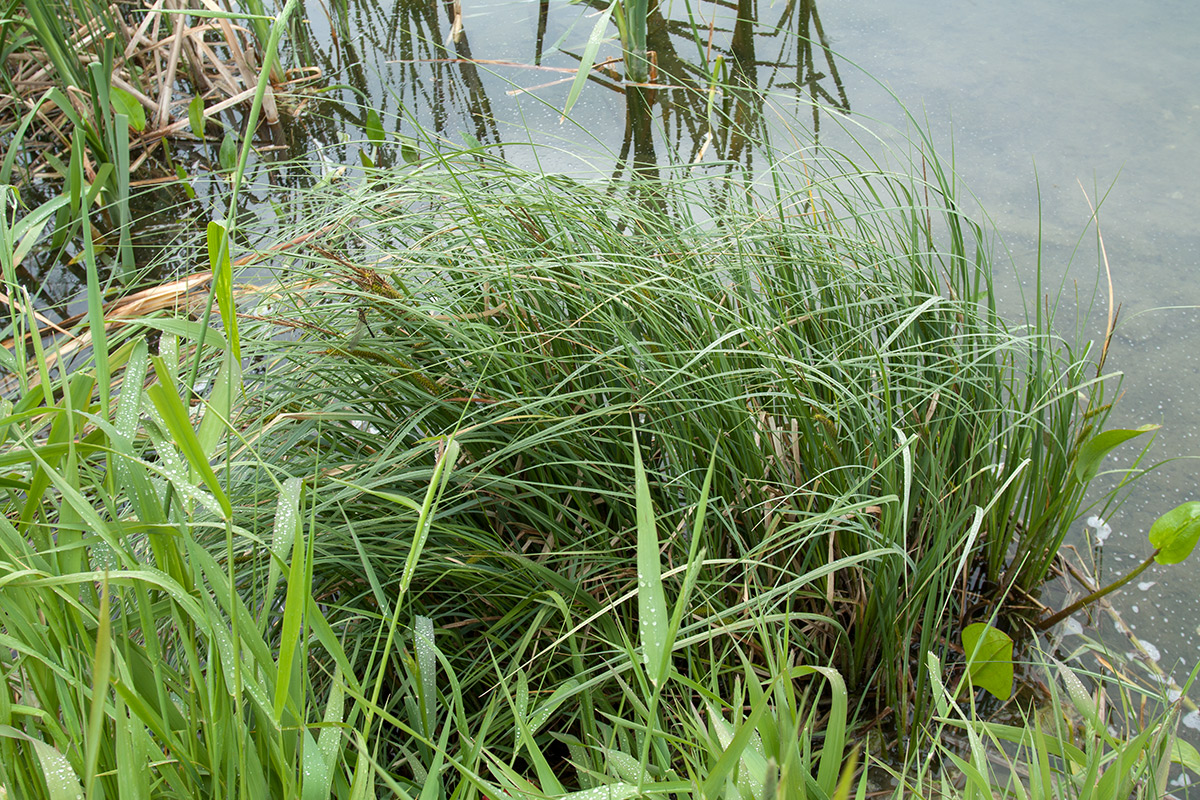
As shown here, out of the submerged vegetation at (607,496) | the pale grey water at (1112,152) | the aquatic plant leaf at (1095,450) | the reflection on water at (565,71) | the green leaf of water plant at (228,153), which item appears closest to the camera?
the submerged vegetation at (607,496)

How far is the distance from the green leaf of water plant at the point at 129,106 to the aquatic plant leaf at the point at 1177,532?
2.18m

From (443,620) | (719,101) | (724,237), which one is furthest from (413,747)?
(719,101)

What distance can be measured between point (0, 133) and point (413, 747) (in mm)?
1996

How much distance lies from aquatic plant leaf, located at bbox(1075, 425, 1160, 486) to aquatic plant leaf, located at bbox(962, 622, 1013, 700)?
0.75ft

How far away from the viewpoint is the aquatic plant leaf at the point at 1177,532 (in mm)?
983

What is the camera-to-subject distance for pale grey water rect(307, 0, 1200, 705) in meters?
1.39

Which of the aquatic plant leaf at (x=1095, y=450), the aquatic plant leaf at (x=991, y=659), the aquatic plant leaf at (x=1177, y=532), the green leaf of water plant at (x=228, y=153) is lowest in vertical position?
the aquatic plant leaf at (x=991, y=659)

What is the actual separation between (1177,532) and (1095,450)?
5.5 inches

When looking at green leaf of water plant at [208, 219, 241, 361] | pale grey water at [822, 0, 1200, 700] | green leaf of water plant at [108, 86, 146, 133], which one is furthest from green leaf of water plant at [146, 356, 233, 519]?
green leaf of water plant at [108, 86, 146, 133]

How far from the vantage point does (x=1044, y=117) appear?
1902 millimetres

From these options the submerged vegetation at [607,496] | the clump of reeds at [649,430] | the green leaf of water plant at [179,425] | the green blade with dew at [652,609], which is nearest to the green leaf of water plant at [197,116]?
the submerged vegetation at [607,496]

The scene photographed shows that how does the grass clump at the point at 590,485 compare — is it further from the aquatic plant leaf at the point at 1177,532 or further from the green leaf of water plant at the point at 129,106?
the green leaf of water plant at the point at 129,106

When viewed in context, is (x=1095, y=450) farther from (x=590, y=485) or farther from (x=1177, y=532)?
(x=590, y=485)

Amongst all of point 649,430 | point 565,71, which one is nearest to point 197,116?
point 565,71
